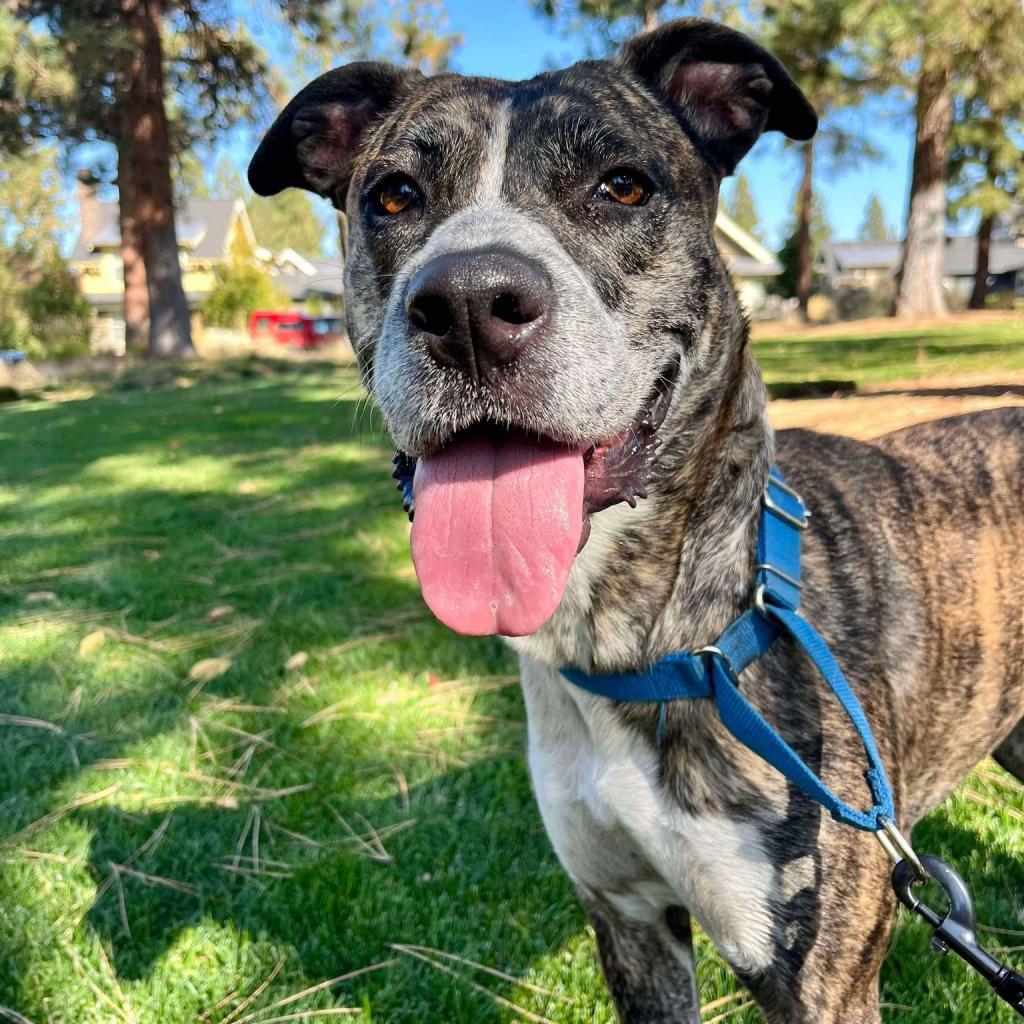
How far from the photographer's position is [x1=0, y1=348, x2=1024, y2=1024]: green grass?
2.50m

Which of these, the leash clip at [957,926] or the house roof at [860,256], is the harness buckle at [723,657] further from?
the house roof at [860,256]

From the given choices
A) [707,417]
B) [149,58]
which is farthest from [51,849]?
[149,58]

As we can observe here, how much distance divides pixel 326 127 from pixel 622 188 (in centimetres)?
127

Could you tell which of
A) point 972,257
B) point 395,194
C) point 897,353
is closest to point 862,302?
point 897,353

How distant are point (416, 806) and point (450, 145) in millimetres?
2209

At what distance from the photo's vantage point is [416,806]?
322cm

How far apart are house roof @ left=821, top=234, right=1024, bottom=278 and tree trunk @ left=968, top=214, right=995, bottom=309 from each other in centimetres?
3914

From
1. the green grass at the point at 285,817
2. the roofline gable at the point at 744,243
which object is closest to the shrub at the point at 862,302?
the roofline gable at the point at 744,243

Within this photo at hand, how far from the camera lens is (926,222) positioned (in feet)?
73.0

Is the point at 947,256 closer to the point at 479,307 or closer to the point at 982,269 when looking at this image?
the point at 982,269

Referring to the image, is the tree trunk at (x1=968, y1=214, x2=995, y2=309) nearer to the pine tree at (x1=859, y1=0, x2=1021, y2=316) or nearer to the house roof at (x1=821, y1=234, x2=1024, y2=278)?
the pine tree at (x1=859, y1=0, x2=1021, y2=316)

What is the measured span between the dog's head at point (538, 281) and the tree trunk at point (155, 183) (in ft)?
68.6

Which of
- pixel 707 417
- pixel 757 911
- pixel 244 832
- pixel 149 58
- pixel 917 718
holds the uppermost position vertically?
pixel 149 58

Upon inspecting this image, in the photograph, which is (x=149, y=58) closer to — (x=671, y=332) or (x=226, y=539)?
(x=226, y=539)
